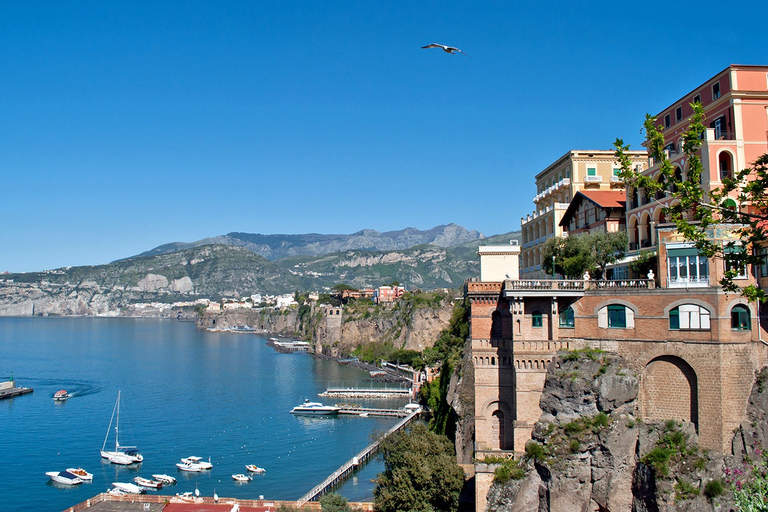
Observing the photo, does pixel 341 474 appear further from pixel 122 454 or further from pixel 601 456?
pixel 601 456

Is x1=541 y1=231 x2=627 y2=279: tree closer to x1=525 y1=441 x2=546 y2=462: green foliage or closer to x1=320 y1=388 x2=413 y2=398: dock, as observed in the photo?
x1=525 y1=441 x2=546 y2=462: green foliage

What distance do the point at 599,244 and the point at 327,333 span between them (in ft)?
396

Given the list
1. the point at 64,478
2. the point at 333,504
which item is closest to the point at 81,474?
the point at 64,478

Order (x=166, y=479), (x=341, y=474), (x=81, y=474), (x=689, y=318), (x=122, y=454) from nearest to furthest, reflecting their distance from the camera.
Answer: (x=689, y=318) → (x=166, y=479) → (x=341, y=474) → (x=81, y=474) → (x=122, y=454)

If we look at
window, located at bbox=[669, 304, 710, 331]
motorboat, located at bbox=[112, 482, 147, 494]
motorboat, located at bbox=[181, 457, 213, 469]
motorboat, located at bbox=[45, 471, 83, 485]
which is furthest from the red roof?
motorboat, located at bbox=[45, 471, 83, 485]

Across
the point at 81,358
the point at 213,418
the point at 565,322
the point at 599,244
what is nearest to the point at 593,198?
the point at 599,244

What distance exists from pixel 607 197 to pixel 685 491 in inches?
866

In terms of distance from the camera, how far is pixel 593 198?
43406 mm

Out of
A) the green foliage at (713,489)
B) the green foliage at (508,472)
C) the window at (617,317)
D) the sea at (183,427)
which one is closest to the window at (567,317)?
A: the window at (617,317)

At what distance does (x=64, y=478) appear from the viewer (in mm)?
51969

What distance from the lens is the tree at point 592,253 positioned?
37750 millimetres

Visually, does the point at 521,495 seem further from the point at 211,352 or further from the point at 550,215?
the point at 211,352

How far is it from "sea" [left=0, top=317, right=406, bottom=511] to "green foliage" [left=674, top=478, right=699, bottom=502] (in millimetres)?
26800

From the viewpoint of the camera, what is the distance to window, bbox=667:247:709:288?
2992 centimetres
